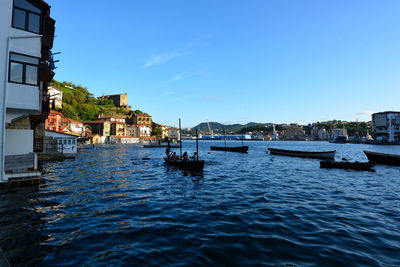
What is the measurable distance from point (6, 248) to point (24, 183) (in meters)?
11.4

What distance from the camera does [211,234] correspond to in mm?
8047

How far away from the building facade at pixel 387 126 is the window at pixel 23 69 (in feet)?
552

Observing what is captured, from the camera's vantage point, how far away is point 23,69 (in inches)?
571

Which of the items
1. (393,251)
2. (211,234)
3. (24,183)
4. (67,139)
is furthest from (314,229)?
(67,139)

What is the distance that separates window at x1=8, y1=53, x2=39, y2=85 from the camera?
14027mm

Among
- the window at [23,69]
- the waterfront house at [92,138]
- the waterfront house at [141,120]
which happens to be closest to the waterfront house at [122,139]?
the waterfront house at [92,138]

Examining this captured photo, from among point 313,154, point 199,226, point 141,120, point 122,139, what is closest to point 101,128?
point 122,139

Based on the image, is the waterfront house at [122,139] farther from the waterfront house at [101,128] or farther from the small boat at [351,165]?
the small boat at [351,165]

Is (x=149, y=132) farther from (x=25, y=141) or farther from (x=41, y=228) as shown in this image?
(x=41, y=228)

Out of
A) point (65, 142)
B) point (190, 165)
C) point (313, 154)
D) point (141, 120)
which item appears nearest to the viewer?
point (190, 165)

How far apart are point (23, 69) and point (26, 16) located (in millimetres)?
4358

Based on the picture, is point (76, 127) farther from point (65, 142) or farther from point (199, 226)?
point (199, 226)

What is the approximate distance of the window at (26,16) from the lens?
1461cm

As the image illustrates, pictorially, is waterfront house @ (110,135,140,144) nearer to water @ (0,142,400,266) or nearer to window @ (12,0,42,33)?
window @ (12,0,42,33)
